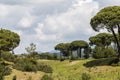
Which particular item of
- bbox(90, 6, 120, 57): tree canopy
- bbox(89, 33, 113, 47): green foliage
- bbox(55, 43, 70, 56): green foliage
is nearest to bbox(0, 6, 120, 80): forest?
bbox(90, 6, 120, 57): tree canopy

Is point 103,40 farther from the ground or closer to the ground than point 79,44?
farther from the ground

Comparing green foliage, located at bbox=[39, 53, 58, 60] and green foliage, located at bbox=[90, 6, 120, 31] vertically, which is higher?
green foliage, located at bbox=[90, 6, 120, 31]

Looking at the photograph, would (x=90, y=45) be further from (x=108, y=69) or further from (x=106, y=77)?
(x=106, y=77)

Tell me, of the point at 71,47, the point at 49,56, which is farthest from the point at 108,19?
the point at 49,56

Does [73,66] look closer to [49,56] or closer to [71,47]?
[71,47]

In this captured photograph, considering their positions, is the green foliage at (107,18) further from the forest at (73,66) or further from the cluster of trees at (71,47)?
the cluster of trees at (71,47)

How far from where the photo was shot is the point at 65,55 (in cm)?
13375

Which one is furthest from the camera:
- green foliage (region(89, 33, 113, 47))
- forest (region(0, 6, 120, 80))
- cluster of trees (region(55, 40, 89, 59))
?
cluster of trees (region(55, 40, 89, 59))

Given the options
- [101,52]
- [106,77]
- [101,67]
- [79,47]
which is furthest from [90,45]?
[106,77]

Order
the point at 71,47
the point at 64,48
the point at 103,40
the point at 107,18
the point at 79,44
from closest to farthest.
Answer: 1. the point at 107,18
2. the point at 103,40
3. the point at 79,44
4. the point at 71,47
5. the point at 64,48

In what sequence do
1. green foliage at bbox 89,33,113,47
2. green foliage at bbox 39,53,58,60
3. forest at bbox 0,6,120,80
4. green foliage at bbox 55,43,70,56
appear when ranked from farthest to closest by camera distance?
green foliage at bbox 39,53,58,60
green foliage at bbox 55,43,70,56
green foliage at bbox 89,33,113,47
forest at bbox 0,6,120,80

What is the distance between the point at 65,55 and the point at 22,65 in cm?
7344

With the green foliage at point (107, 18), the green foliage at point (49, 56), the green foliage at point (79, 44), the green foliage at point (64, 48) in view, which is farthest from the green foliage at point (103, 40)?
the green foliage at point (107, 18)

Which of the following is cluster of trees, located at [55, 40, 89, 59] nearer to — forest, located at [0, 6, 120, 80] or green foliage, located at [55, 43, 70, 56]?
green foliage, located at [55, 43, 70, 56]
